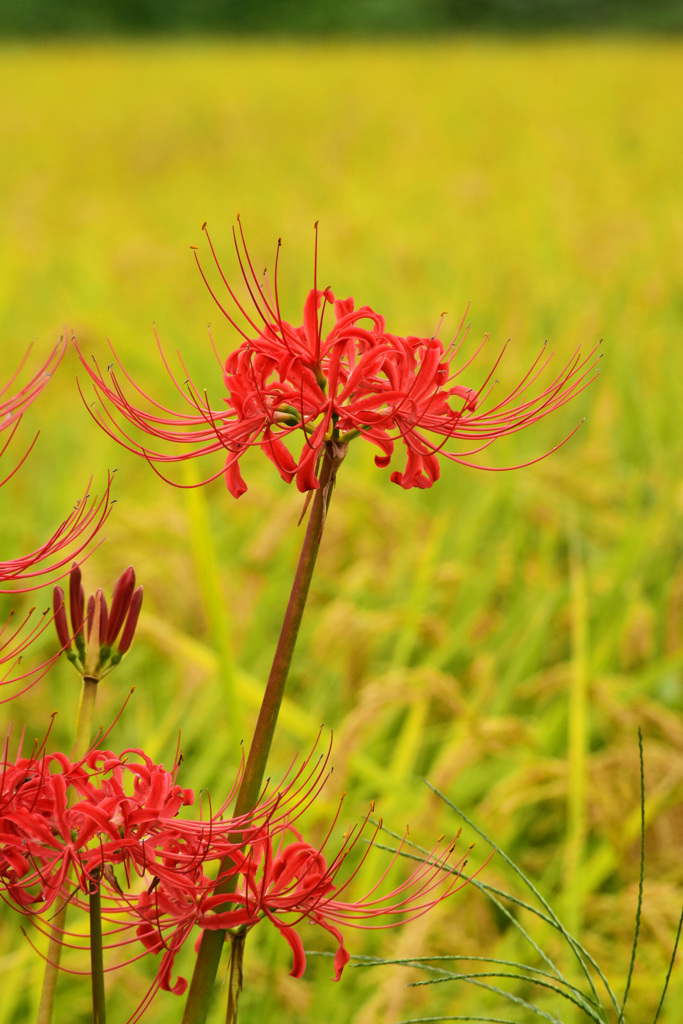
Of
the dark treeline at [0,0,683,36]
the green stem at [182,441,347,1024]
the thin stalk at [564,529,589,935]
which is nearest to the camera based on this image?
the green stem at [182,441,347,1024]

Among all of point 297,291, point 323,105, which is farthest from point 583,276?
point 323,105

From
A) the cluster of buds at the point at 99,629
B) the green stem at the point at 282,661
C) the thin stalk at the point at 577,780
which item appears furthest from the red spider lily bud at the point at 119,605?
the thin stalk at the point at 577,780

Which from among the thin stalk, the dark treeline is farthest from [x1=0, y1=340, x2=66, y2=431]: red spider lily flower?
the dark treeline

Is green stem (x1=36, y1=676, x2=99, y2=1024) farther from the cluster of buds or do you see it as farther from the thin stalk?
the thin stalk

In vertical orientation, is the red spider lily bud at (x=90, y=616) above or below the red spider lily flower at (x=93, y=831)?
above

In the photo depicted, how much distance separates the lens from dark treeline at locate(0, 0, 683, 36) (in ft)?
49.5

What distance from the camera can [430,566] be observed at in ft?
5.38

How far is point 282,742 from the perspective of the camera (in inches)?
59.7

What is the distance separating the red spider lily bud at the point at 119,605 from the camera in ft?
1.69

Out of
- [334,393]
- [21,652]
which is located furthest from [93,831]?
[21,652]

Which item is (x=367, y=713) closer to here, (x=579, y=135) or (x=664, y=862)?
(x=664, y=862)

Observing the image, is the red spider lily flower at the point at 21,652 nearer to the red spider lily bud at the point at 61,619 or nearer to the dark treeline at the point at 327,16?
the red spider lily bud at the point at 61,619

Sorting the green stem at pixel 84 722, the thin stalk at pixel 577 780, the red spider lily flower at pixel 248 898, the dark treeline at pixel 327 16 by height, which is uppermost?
the dark treeline at pixel 327 16

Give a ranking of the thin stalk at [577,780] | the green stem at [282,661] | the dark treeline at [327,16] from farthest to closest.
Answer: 1. the dark treeline at [327,16]
2. the thin stalk at [577,780]
3. the green stem at [282,661]
